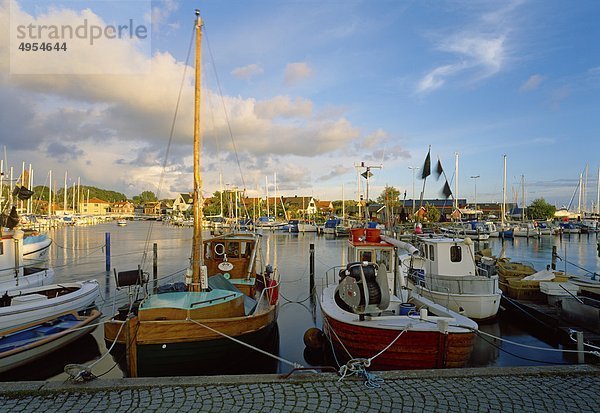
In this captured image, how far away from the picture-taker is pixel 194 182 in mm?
10727

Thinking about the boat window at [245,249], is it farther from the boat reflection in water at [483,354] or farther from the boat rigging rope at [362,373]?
the boat rigging rope at [362,373]

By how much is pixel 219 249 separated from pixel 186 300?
5534 mm

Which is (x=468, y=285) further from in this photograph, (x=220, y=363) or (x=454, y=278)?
(x=220, y=363)

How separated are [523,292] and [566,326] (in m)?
4.49

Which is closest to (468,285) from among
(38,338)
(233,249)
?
(233,249)

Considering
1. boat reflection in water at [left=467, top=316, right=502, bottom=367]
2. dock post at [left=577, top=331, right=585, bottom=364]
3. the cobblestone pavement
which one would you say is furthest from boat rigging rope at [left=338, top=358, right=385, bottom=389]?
boat reflection in water at [left=467, top=316, right=502, bottom=367]

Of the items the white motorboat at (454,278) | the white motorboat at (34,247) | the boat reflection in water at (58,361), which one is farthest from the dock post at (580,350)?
the white motorboat at (34,247)

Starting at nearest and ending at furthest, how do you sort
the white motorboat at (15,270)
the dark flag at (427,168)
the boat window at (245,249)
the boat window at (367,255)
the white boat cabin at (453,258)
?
the boat window at (367,255) < the boat window at (245,249) < the white boat cabin at (453,258) < the white motorboat at (15,270) < the dark flag at (427,168)

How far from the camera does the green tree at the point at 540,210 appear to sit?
355 ft

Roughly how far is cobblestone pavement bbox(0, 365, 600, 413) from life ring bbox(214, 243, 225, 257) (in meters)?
8.00

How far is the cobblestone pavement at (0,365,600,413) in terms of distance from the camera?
5.83 m

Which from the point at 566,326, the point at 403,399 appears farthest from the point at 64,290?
the point at 566,326

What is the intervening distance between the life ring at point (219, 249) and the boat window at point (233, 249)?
0.22m

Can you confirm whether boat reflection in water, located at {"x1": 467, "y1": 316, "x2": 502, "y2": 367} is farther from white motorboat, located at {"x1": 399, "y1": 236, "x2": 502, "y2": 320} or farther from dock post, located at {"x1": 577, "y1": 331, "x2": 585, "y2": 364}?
dock post, located at {"x1": 577, "y1": 331, "x2": 585, "y2": 364}
